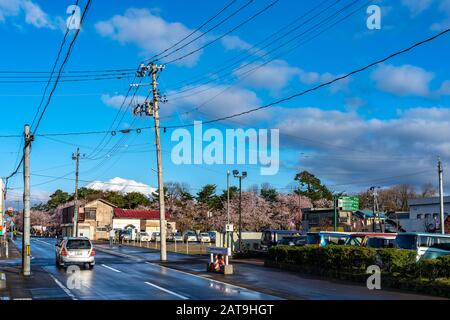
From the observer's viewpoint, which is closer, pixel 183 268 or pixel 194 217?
pixel 183 268

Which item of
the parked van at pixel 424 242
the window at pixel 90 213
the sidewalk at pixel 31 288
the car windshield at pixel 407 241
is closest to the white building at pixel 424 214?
the parked van at pixel 424 242

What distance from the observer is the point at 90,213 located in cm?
9506

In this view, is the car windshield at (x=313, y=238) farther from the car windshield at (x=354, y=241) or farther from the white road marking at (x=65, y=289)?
the white road marking at (x=65, y=289)

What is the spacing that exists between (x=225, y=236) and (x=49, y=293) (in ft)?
87.0

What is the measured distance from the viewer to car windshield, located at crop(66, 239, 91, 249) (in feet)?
91.7

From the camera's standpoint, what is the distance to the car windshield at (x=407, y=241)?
24106mm

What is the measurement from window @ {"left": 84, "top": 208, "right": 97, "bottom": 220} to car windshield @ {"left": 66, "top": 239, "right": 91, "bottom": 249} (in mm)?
68502

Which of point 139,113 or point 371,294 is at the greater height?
point 139,113

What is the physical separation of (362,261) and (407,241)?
2.77 metres

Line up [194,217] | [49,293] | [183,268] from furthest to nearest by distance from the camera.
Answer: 1. [194,217]
2. [183,268]
3. [49,293]
